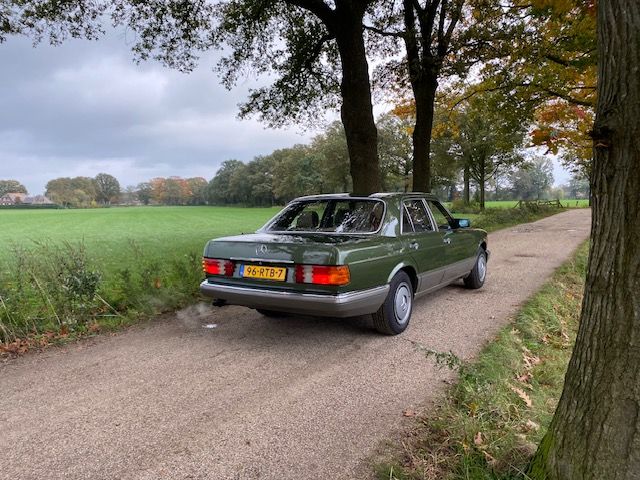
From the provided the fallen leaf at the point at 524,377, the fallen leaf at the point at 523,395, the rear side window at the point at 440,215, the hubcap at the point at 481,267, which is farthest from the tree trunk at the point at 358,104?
the fallen leaf at the point at 523,395

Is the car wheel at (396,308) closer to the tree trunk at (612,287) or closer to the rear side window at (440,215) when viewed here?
the rear side window at (440,215)

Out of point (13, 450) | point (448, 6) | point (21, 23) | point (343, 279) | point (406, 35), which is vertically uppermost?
point (448, 6)

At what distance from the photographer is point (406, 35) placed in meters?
12.0

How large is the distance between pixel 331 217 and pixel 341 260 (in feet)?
4.37

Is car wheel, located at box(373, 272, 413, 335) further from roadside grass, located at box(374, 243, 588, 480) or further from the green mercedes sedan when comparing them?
roadside grass, located at box(374, 243, 588, 480)

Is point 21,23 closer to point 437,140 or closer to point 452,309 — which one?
point 452,309

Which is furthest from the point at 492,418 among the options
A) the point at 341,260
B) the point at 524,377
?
the point at 341,260

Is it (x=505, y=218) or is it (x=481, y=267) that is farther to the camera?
(x=505, y=218)

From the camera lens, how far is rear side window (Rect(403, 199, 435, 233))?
5.31m

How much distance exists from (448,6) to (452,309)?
1033 centimetres

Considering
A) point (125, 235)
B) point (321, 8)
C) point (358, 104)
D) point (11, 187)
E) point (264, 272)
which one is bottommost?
point (125, 235)

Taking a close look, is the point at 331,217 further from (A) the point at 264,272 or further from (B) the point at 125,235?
(B) the point at 125,235

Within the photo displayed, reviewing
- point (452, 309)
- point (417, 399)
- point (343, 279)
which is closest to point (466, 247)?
point (452, 309)

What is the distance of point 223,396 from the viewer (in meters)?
3.32
